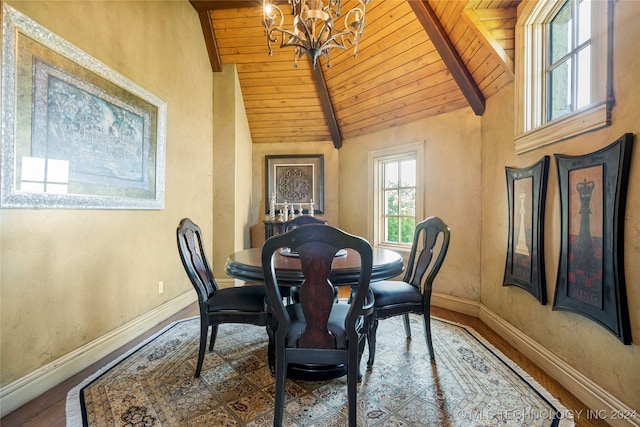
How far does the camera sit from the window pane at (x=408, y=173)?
3.75 m

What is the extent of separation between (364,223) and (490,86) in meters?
2.17

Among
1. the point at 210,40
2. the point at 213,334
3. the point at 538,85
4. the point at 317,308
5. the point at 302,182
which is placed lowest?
the point at 213,334

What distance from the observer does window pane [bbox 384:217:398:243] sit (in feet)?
13.0

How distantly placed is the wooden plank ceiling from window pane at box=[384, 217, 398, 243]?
126cm

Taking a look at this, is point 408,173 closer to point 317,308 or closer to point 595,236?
point 595,236

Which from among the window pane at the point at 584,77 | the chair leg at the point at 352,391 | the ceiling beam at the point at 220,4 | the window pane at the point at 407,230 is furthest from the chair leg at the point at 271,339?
the ceiling beam at the point at 220,4

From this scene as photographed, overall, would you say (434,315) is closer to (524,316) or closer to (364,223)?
(524,316)

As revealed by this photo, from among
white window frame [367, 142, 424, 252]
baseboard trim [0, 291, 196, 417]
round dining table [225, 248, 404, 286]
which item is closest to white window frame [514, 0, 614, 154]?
round dining table [225, 248, 404, 286]

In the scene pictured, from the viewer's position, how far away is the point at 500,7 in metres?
2.38

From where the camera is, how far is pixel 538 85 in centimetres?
225

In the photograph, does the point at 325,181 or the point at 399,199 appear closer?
the point at 399,199

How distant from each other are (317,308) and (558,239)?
170cm

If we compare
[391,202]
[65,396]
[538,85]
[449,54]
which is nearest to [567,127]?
[538,85]

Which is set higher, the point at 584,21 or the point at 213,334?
the point at 584,21
